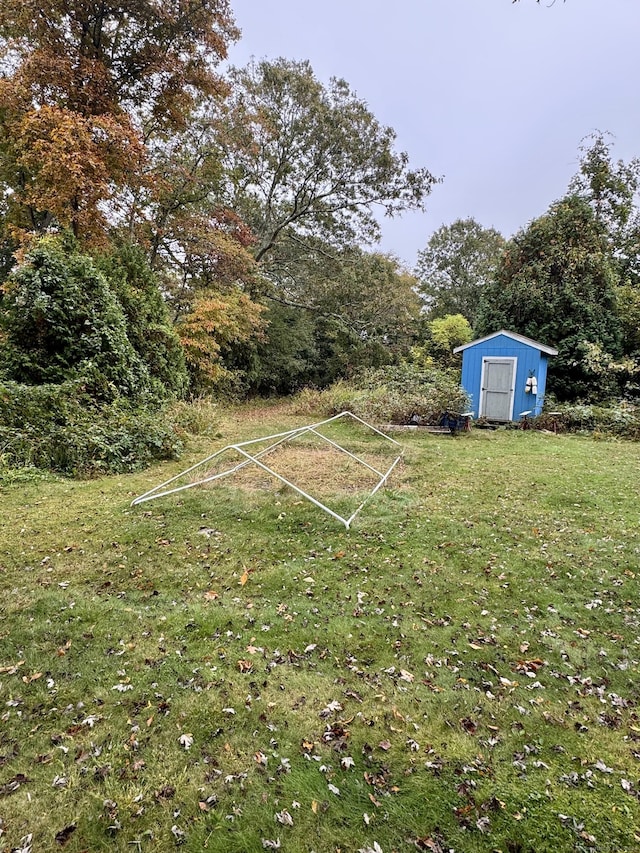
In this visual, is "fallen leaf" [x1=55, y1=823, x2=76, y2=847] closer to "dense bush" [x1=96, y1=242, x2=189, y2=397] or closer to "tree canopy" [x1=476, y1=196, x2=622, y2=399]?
"dense bush" [x1=96, y1=242, x2=189, y2=397]

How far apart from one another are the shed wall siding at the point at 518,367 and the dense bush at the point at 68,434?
9.16m

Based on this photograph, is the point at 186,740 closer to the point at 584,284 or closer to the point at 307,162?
the point at 584,284

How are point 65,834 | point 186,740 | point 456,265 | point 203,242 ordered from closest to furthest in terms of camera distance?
point 65,834
point 186,740
point 203,242
point 456,265

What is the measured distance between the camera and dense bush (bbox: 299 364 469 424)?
11242 millimetres

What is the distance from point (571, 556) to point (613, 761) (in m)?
2.35

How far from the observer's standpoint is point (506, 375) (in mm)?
12352

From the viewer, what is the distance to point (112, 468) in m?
6.63

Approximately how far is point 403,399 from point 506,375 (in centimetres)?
326

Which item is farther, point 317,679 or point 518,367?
point 518,367

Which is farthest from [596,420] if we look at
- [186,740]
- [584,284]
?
[186,740]

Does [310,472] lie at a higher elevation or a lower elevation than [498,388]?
lower

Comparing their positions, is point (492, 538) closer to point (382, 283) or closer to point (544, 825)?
point (544, 825)

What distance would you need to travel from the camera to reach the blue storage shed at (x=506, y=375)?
12141mm

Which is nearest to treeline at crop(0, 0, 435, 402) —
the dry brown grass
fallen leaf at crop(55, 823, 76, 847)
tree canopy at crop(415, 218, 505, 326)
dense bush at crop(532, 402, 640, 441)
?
the dry brown grass
